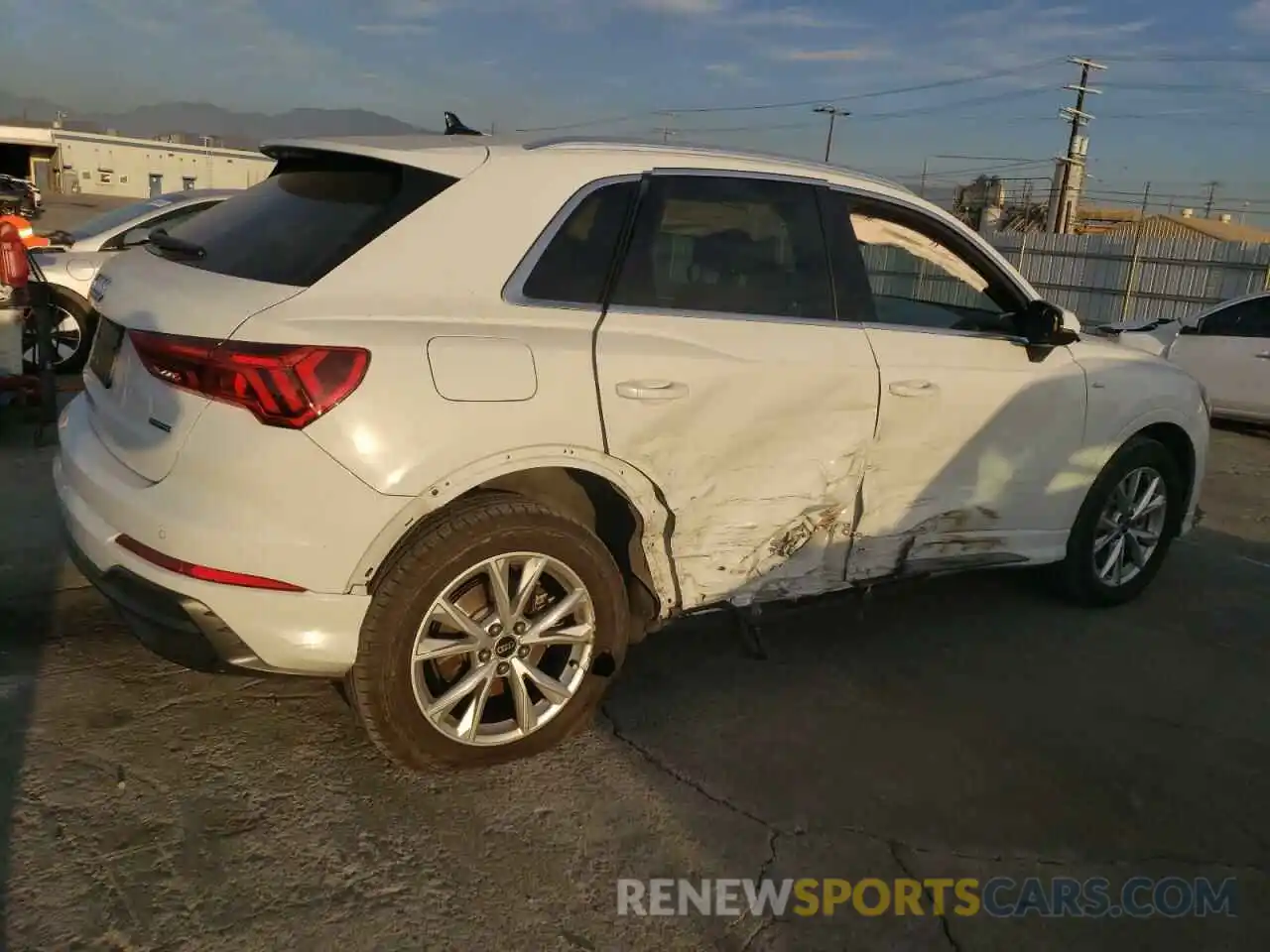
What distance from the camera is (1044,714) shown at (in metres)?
3.81

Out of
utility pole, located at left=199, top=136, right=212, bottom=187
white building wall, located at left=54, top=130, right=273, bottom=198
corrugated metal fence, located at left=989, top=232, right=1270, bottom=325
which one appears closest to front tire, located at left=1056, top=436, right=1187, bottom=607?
corrugated metal fence, located at left=989, top=232, right=1270, bottom=325

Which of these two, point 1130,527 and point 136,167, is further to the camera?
point 136,167

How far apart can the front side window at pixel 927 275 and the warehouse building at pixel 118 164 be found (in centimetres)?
5825

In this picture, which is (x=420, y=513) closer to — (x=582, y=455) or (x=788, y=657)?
(x=582, y=455)

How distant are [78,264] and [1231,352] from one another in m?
11.0

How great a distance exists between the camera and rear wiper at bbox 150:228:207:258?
10.4ft

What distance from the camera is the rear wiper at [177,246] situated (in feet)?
10.4

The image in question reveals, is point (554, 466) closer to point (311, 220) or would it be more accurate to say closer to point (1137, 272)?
point (311, 220)

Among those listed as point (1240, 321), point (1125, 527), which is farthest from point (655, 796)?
point (1240, 321)

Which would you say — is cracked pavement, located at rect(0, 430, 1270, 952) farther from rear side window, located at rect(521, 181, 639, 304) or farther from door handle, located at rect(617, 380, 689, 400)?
rear side window, located at rect(521, 181, 639, 304)

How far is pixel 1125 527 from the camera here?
488 cm

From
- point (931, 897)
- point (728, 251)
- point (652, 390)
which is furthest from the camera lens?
point (728, 251)

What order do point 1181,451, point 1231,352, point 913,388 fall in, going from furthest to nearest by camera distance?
point 1231,352
point 1181,451
point 913,388

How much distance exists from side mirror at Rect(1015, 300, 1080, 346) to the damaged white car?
12mm
